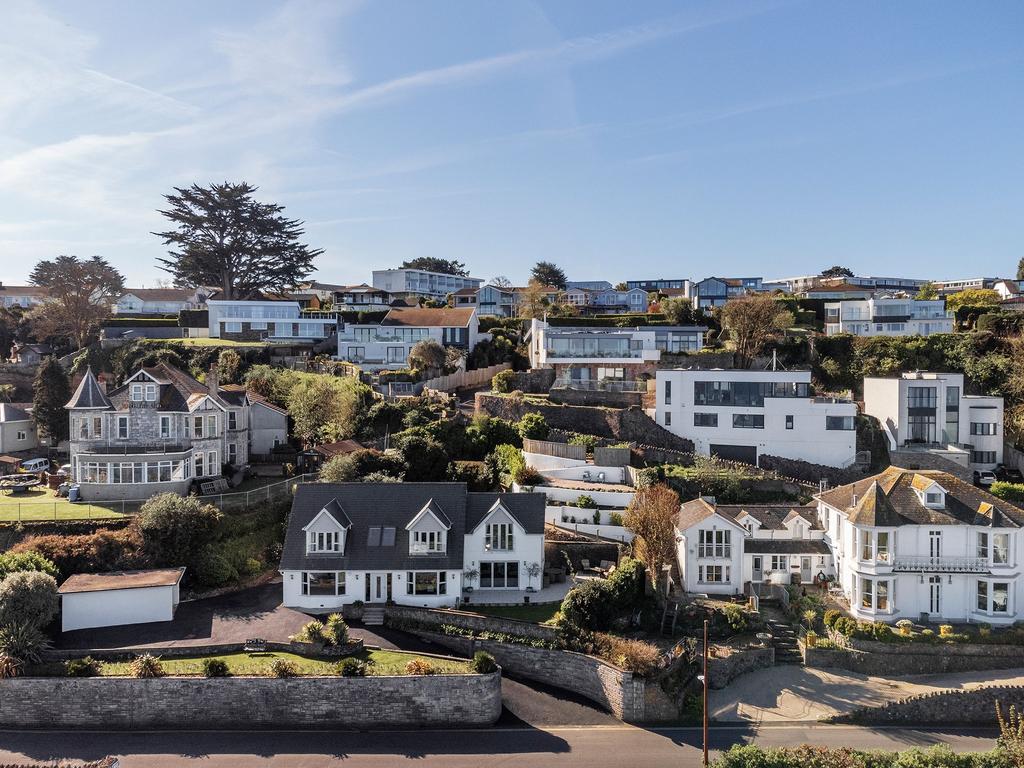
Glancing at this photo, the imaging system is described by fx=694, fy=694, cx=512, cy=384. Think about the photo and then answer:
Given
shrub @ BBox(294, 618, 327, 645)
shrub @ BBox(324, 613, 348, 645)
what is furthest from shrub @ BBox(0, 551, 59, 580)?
shrub @ BBox(324, 613, 348, 645)

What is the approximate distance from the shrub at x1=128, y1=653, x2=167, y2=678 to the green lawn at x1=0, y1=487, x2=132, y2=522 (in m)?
10.8

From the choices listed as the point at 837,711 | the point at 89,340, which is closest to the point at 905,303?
the point at 837,711

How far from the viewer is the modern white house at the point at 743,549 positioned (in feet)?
97.3

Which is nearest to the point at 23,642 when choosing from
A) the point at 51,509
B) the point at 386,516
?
the point at 51,509

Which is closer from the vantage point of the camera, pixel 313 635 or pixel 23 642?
pixel 23 642

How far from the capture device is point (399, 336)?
5566 cm

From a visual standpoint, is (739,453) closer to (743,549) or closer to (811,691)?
(743,549)

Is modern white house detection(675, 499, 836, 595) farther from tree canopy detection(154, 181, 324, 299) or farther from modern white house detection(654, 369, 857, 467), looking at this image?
tree canopy detection(154, 181, 324, 299)

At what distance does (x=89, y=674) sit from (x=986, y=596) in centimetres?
3269

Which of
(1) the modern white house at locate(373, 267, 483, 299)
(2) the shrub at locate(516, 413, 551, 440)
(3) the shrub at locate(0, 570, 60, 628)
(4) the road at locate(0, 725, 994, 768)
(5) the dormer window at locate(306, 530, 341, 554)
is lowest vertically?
(4) the road at locate(0, 725, 994, 768)

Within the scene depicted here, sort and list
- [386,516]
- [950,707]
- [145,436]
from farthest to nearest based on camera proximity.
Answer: [145,436] → [386,516] → [950,707]

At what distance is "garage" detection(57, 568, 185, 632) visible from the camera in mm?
25594

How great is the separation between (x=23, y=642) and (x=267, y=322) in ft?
132

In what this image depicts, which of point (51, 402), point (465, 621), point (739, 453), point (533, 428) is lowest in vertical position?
point (465, 621)
